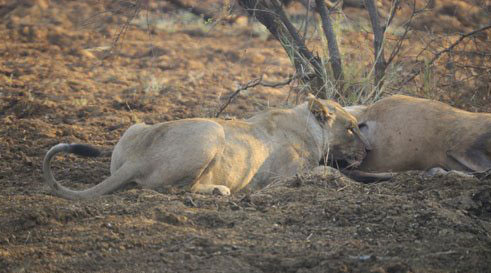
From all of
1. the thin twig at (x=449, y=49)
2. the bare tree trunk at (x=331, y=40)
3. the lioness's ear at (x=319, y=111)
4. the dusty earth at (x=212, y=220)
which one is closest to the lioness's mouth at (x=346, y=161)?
the lioness's ear at (x=319, y=111)

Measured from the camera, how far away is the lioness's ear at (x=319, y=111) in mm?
6600

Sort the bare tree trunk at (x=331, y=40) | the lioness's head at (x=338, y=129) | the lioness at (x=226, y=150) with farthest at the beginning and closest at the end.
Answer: the bare tree trunk at (x=331, y=40) → the lioness's head at (x=338, y=129) → the lioness at (x=226, y=150)

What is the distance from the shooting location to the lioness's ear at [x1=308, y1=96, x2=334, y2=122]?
6.60 m

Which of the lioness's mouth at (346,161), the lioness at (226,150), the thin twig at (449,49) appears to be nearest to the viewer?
the lioness at (226,150)

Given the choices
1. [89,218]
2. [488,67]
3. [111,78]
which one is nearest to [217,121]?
[89,218]

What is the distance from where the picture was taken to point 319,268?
12.3ft

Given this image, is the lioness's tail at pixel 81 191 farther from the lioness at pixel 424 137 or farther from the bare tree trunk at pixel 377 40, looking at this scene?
the bare tree trunk at pixel 377 40

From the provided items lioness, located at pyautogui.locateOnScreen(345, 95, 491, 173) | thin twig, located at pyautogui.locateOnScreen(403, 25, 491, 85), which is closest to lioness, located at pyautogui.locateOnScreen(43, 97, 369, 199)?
lioness, located at pyautogui.locateOnScreen(345, 95, 491, 173)

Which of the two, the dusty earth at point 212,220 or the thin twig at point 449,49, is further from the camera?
the thin twig at point 449,49

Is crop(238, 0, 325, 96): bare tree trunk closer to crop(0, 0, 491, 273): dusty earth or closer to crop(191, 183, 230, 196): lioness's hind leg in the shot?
crop(0, 0, 491, 273): dusty earth

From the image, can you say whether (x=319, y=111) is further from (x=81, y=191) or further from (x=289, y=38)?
(x=81, y=191)

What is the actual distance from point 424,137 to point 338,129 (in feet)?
2.81

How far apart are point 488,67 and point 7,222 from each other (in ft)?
16.3

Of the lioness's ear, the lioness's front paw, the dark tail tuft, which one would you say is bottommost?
the lioness's front paw
